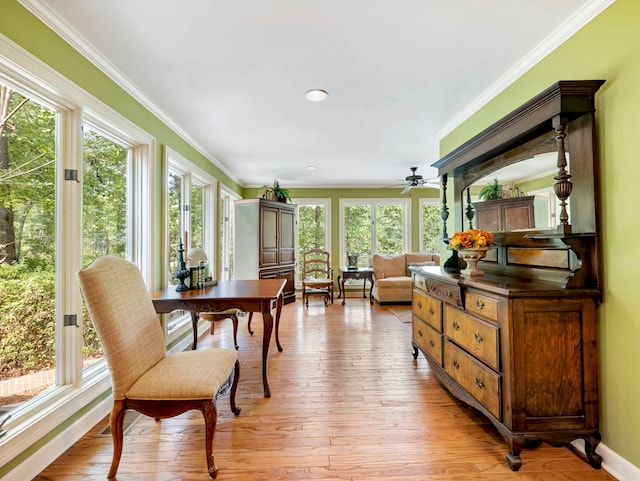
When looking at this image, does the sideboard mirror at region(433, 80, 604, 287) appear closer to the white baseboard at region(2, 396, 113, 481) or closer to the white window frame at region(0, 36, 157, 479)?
the white window frame at region(0, 36, 157, 479)

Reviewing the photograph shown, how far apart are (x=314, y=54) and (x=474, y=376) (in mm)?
2277

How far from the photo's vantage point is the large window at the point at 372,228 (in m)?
6.79

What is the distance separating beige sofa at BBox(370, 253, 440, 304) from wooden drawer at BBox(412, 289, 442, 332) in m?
2.71

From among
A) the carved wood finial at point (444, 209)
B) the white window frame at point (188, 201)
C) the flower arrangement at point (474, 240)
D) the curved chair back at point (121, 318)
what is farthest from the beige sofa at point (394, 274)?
the curved chair back at point (121, 318)

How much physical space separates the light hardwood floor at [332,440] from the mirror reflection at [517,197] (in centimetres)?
136

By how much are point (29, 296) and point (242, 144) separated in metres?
2.82

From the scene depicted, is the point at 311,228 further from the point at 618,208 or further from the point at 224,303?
the point at 618,208

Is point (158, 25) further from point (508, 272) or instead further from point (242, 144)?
point (508, 272)

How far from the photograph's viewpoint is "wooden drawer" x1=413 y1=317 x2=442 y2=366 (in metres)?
2.39

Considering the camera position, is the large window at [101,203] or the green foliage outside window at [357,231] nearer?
the large window at [101,203]

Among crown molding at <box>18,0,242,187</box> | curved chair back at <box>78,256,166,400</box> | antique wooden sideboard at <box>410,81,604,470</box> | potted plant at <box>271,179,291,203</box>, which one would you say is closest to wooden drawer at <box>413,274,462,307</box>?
antique wooden sideboard at <box>410,81,604,470</box>

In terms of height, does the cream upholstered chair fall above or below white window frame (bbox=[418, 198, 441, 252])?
below

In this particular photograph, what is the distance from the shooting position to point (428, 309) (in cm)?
260

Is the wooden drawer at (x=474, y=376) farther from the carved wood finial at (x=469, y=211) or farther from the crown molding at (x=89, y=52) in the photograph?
the crown molding at (x=89, y=52)
